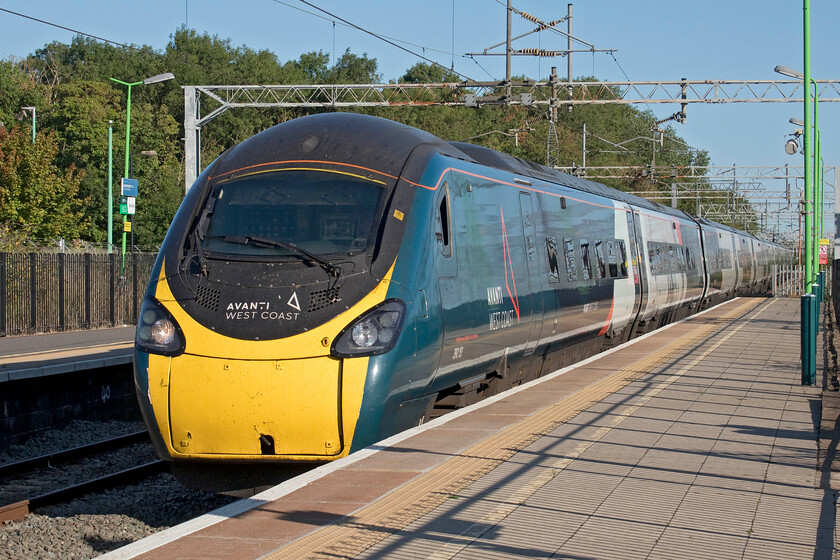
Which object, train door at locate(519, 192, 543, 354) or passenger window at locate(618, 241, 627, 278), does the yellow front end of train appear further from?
passenger window at locate(618, 241, 627, 278)

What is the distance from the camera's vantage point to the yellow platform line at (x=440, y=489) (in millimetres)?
5711

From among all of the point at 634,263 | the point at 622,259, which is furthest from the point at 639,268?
the point at 622,259

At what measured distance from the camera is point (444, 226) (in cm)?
973

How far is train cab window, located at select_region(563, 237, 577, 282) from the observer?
1450 cm

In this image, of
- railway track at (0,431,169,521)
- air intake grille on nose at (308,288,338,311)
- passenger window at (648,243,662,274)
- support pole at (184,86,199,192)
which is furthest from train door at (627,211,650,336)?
air intake grille on nose at (308,288,338,311)

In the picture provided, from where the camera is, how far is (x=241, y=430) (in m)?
7.79

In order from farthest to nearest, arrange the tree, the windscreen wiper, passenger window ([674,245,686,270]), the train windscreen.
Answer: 1. the tree
2. passenger window ([674,245,686,270])
3. the train windscreen
4. the windscreen wiper

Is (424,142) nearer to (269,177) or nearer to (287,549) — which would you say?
(269,177)

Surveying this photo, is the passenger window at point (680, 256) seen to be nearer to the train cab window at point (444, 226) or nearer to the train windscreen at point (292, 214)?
the train cab window at point (444, 226)

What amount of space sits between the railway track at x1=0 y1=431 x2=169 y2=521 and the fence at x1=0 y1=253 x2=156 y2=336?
398 inches

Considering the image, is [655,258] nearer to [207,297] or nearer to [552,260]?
[552,260]

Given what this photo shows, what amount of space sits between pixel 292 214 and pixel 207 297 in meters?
1.12

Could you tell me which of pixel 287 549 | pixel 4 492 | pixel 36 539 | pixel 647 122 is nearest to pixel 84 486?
pixel 4 492

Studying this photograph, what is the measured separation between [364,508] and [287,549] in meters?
0.92
